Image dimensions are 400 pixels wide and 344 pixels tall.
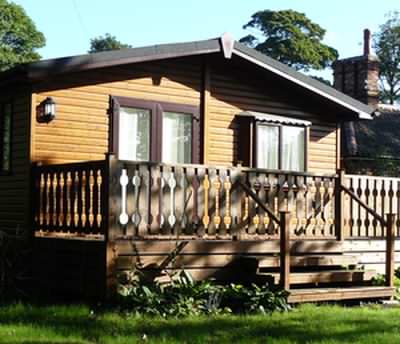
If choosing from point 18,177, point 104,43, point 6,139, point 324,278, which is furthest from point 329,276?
point 104,43

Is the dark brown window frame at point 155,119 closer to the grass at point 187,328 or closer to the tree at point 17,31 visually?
the grass at point 187,328

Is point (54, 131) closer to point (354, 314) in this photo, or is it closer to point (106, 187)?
point (106, 187)

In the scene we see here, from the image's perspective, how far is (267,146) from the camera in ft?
49.2

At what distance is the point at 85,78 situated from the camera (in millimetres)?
12711

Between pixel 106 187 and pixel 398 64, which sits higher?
pixel 398 64

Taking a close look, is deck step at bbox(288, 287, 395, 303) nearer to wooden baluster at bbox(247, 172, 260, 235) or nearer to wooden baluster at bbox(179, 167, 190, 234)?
wooden baluster at bbox(247, 172, 260, 235)

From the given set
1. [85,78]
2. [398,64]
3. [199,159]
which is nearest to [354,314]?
[199,159]

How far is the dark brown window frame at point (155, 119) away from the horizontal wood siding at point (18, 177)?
148cm

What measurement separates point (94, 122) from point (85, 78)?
0.76m

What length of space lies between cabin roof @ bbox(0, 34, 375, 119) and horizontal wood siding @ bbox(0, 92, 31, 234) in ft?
2.10

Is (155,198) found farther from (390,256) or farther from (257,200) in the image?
(390,256)

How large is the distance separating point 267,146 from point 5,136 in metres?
5.14

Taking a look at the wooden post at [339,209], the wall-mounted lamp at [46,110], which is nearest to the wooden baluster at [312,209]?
the wooden post at [339,209]

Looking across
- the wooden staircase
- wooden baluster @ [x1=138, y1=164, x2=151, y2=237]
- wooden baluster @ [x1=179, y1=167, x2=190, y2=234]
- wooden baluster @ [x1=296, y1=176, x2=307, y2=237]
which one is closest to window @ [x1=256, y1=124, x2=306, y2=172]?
wooden baluster @ [x1=296, y1=176, x2=307, y2=237]
